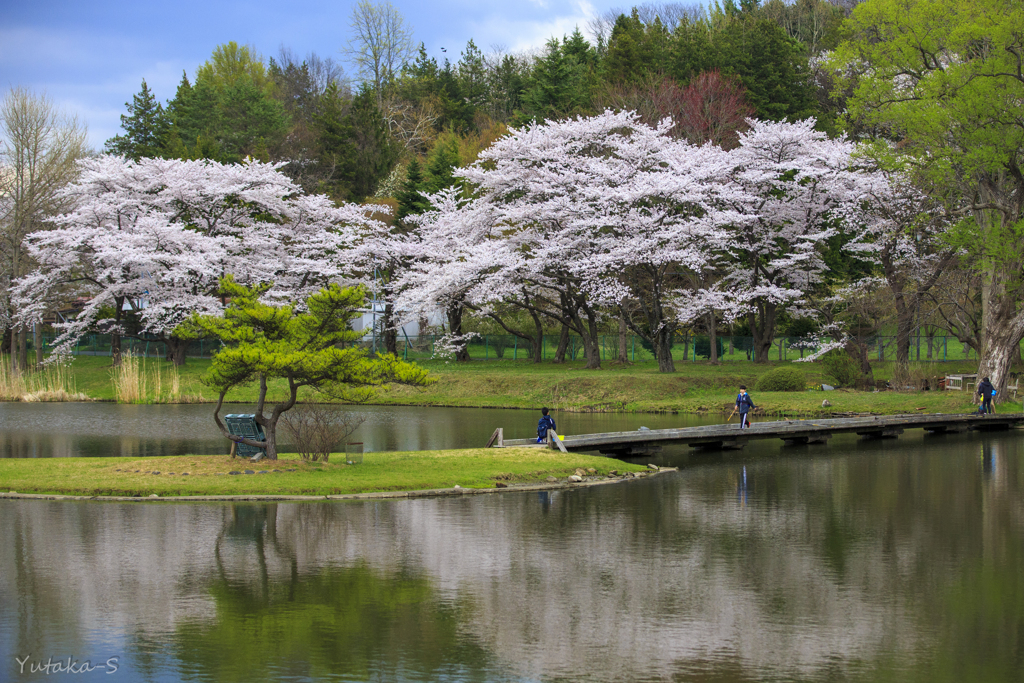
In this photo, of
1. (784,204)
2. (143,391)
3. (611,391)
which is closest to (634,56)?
(784,204)

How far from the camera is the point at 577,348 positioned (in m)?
68.4

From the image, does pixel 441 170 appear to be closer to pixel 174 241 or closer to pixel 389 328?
pixel 389 328

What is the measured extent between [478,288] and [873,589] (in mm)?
38462

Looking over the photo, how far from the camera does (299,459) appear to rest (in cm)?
2286

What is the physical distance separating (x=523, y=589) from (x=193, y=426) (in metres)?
25.9

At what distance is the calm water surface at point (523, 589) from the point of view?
10281 mm

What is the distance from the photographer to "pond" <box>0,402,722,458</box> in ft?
95.3

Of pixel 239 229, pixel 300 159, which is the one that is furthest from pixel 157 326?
pixel 300 159

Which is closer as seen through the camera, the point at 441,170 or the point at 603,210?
the point at 603,210

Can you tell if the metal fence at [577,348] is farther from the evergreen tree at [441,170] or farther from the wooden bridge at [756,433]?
the wooden bridge at [756,433]

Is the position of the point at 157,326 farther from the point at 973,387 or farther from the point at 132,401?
the point at 973,387

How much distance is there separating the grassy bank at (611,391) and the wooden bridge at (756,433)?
311 cm

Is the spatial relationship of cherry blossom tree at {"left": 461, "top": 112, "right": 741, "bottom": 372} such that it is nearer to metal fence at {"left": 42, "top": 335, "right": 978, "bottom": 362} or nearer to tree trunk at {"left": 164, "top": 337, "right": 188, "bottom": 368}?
metal fence at {"left": 42, "top": 335, "right": 978, "bottom": 362}

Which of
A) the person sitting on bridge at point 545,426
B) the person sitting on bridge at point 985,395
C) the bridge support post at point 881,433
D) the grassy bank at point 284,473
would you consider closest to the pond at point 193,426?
the person sitting on bridge at point 545,426
